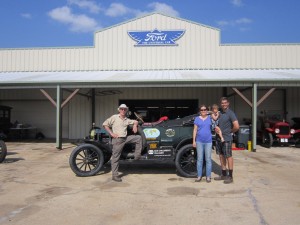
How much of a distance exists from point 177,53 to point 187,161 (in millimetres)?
12900

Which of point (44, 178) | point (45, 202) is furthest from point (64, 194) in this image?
point (44, 178)

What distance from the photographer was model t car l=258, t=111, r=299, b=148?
14.0 m

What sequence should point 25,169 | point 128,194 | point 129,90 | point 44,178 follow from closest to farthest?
1. point 128,194
2. point 44,178
3. point 25,169
4. point 129,90

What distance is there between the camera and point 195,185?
6.38 metres

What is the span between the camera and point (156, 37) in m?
19.3

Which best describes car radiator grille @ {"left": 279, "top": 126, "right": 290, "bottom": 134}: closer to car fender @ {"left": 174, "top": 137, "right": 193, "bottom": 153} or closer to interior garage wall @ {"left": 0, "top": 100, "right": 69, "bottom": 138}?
car fender @ {"left": 174, "top": 137, "right": 193, "bottom": 153}

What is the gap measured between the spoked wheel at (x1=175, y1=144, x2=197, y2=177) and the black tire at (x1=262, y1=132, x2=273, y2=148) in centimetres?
780

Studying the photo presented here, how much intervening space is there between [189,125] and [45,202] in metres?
3.59

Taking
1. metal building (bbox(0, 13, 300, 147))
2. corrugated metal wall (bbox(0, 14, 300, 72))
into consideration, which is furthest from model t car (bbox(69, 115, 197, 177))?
corrugated metal wall (bbox(0, 14, 300, 72))

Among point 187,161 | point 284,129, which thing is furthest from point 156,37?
point 187,161

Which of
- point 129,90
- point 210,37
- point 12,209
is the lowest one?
point 12,209

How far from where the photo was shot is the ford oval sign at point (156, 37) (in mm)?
19250

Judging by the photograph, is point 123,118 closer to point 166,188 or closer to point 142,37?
point 166,188

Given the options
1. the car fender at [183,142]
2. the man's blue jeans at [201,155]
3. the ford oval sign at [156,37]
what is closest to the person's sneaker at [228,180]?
the man's blue jeans at [201,155]
